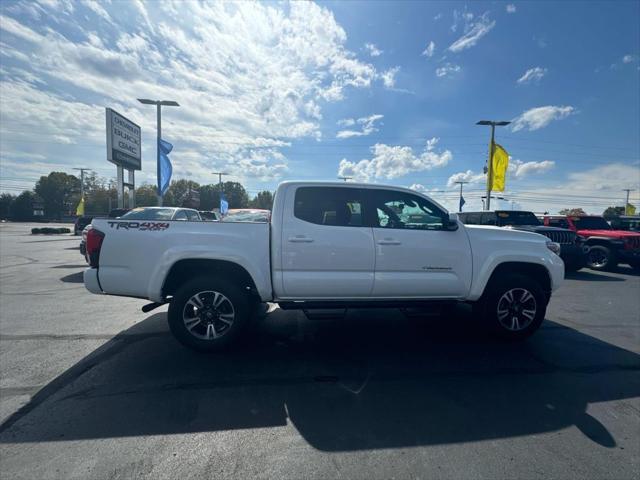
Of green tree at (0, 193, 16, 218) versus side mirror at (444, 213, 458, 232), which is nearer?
side mirror at (444, 213, 458, 232)

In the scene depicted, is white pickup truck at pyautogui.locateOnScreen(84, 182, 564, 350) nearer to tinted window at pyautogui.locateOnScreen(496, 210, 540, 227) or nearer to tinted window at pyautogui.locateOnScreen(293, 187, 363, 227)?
tinted window at pyautogui.locateOnScreen(293, 187, 363, 227)

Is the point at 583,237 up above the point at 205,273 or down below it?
above

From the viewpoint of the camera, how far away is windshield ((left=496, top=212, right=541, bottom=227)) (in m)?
11.1

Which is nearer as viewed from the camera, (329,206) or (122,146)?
(329,206)

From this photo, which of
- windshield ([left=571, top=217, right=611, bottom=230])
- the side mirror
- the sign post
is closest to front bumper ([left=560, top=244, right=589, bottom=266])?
windshield ([left=571, top=217, right=611, bottom=230])

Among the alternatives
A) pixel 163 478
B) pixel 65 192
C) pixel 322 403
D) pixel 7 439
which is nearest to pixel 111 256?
pixel 7 439

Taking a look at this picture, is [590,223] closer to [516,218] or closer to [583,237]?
[583,237]

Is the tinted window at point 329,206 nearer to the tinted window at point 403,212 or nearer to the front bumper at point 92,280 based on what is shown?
the tinted window at point 403,212

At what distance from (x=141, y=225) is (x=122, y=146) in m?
17.1

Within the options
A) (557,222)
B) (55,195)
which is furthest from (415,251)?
(55,195)

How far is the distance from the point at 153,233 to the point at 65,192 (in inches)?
4109

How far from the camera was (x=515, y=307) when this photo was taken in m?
4.32

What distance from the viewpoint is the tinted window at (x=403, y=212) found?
13.5ft

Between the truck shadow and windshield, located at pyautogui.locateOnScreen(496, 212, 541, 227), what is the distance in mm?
7304
